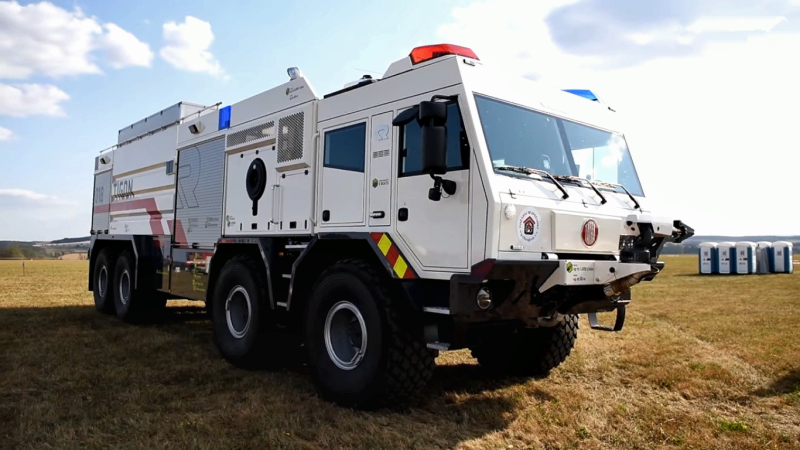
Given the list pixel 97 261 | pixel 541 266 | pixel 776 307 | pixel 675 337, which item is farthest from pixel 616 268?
pixel 776 307

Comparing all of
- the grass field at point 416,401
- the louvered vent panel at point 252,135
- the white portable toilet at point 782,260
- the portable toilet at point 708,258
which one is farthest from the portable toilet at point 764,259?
the louvered vent panel at point 252,135

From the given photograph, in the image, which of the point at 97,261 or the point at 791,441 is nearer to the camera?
the point at 791,441

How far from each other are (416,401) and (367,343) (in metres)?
0.67

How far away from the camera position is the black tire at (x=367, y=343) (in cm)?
496

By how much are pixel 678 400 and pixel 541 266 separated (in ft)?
7.99

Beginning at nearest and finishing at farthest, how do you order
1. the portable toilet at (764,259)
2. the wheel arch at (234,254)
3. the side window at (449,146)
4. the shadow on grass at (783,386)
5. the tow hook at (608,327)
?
the side window at (449,146), the tow hook at (608,327), the shadow on grass at (783,386), the wheel arch at (234,254), the portable toilet at (764,259)

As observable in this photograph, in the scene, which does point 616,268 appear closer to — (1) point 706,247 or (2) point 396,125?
(2) point 396,125

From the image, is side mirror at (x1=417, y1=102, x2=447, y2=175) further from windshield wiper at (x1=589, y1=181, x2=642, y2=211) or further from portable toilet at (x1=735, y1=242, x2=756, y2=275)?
portable toilet at (x1=735, y1=242, x2=756, y2=275)

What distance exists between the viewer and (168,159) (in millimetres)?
9375

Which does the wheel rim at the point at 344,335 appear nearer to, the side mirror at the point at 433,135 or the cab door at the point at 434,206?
the cab door at the point at 434,206

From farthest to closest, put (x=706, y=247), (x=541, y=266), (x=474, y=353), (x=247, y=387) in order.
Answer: (x=706, y=247) < (x=474, y=353) < (x=247, y=387) < (x=541, y=266)

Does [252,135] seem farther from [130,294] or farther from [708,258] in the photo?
[708,258]

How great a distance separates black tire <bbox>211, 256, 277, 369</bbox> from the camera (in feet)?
22.1

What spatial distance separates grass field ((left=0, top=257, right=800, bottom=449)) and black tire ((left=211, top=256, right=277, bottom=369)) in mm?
210
